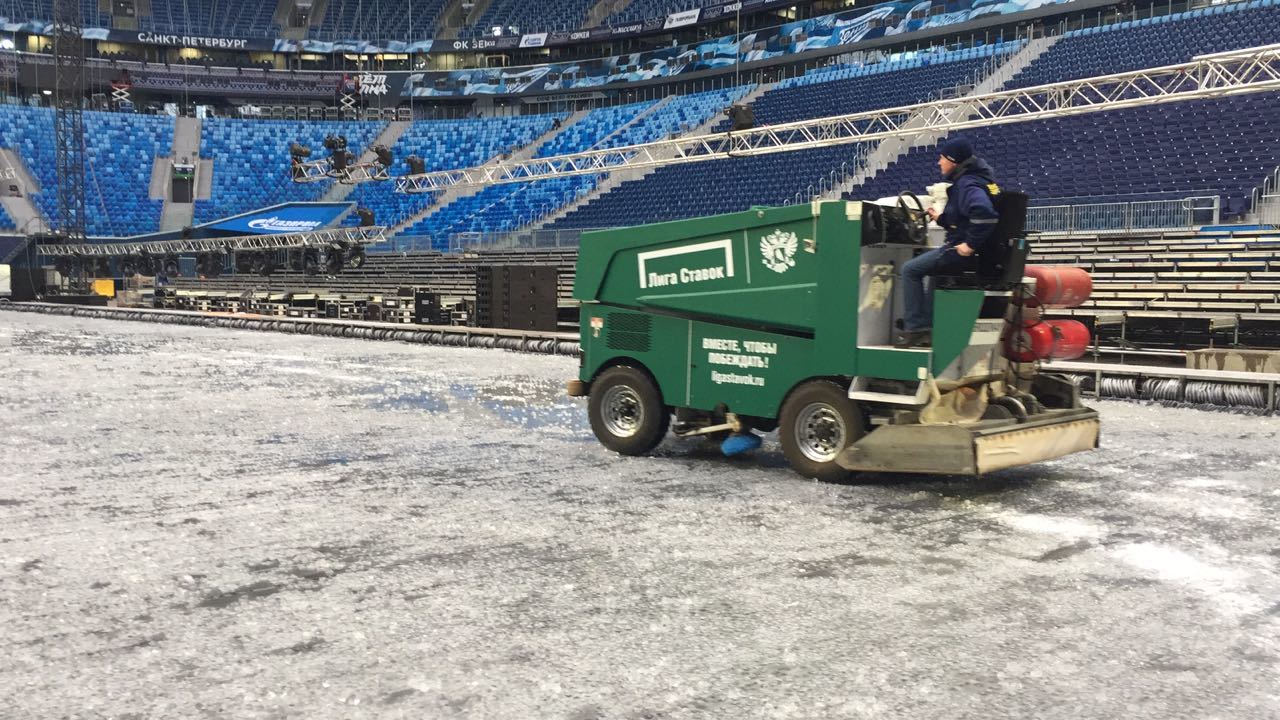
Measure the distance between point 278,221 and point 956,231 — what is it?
153 feet

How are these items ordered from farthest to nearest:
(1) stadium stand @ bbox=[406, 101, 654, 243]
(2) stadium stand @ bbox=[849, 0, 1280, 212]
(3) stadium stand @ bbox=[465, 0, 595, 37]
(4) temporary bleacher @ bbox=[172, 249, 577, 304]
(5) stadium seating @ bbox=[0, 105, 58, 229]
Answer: (3) stadium stand @ bbox=[465, 0, 595, 37] → (5) stadium seating @ bbox=[0, 105, 58, 229] → (1) stadium stand @ bbox=[406, 101, 654, 243] → (4) temporary bleacher @ bbox=[172, 249, 577, 304] → (2) stadium stand @ bbox=[849, 0, 1280, 212]

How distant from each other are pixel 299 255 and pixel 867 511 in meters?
38.1

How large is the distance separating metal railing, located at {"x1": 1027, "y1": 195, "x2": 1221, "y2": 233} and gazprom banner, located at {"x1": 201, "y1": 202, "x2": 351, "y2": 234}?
1298 inches

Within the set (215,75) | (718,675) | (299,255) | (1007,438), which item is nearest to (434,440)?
(1007,438)

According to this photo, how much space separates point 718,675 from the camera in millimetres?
3223

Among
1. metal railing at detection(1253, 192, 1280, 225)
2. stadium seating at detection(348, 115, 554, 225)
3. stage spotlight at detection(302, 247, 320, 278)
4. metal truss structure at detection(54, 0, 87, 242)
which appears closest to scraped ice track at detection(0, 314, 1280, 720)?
metal railing at detection(1253, 192, 1280, 225)

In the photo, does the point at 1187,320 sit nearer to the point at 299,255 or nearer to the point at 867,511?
the point at 867,511

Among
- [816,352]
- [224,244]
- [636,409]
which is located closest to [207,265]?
[224,244]

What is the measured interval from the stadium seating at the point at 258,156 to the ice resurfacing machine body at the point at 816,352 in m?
50.6

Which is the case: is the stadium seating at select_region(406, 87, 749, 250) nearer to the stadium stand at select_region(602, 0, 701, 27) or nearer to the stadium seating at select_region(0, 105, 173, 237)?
the stadium stand at select_region(602, 0, 701, 27)

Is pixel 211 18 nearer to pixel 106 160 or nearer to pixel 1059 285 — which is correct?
pixel 106 160

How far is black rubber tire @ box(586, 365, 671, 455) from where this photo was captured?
289 inches

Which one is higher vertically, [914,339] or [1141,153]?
[1141,153]

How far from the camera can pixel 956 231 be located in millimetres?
6125
